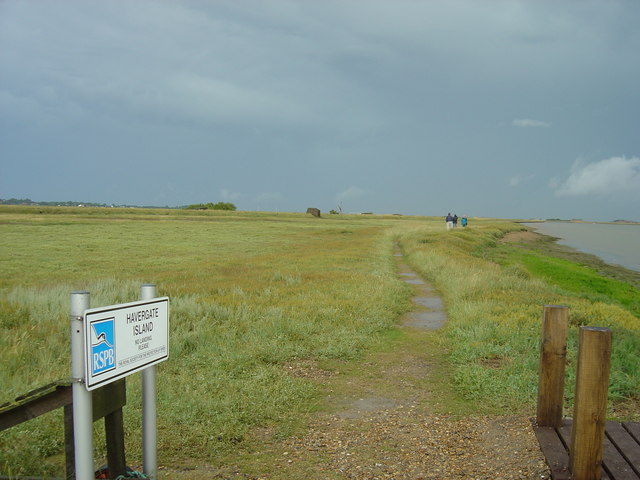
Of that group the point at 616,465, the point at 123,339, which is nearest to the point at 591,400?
the point at 616,465

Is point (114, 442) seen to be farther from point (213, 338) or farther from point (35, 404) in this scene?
point (213, 338)

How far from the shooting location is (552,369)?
19.2 ft

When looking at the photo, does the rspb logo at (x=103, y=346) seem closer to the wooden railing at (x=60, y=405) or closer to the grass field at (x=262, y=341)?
the wooden railing at (x=60, y=405)

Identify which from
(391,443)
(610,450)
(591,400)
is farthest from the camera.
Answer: (391,443)

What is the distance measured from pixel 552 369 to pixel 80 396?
4.66 m

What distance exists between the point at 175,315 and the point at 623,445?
29.4 feet

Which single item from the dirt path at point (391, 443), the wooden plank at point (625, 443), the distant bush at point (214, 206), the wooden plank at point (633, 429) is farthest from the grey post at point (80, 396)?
the distant bush at point (214, 206)

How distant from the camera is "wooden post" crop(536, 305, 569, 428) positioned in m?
5.73

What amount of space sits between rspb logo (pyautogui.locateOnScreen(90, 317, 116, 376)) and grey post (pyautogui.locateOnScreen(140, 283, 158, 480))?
23.1 inches

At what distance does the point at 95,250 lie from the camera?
32250mm

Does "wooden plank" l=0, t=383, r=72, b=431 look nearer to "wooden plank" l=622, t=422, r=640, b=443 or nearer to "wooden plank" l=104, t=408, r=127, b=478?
"wooden plank" l=104, t=408, r=127, b=478

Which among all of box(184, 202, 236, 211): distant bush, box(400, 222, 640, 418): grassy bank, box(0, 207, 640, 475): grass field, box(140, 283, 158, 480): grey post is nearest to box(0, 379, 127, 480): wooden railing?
box(140, 283, 158, 480): grey post

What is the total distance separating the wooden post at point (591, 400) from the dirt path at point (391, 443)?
1.65 feet

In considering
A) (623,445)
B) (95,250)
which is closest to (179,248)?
(95,250)
